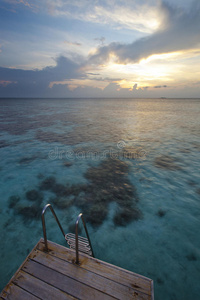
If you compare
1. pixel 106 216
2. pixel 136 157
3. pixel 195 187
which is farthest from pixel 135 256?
pixel 136 157

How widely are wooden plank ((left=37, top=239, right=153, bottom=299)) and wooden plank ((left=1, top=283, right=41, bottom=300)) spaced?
32.4 inches

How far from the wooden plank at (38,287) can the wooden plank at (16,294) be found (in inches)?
2.0

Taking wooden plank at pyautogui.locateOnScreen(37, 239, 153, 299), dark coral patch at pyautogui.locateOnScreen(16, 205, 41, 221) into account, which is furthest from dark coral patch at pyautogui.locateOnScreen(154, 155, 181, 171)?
wooden plank at pyautogui.locateOnScreen(37, 239, 153, 299)

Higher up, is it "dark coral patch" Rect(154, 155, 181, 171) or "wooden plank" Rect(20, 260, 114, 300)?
"wooden plank" Rect(20, 260, 114, 300)

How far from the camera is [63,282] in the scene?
325cm

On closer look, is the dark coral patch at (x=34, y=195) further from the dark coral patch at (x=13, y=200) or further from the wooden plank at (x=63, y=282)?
the wooden plank at (x=63, y=282)

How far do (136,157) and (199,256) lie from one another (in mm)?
9180

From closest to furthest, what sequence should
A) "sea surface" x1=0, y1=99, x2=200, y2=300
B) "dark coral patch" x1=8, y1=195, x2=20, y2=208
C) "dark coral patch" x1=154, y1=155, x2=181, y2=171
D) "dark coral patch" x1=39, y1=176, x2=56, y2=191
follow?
"sea surface" x1=0, y1=99, x2=200, y2=300, "dark coral patch" x1=8, y1=195, x2=20, y2=208, "dark coral patch" x1=39, y1=176, x2=56, y2=191, "dark coral patch" x1=154, y1=155, x2=181, y2=171

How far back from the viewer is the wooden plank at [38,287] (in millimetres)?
3049

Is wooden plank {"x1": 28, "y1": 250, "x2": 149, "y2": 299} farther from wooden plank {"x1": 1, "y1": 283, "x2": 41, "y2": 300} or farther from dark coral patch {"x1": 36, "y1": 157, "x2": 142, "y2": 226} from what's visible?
dark coral patch {"x1": 36, "y1": 157, "x2": 142, "y2": 226}

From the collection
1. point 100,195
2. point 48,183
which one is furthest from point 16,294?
point 48,183

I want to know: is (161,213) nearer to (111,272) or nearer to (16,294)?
(111,272)

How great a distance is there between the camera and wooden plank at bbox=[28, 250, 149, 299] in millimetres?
3075

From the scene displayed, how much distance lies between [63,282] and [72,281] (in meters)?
0.19
